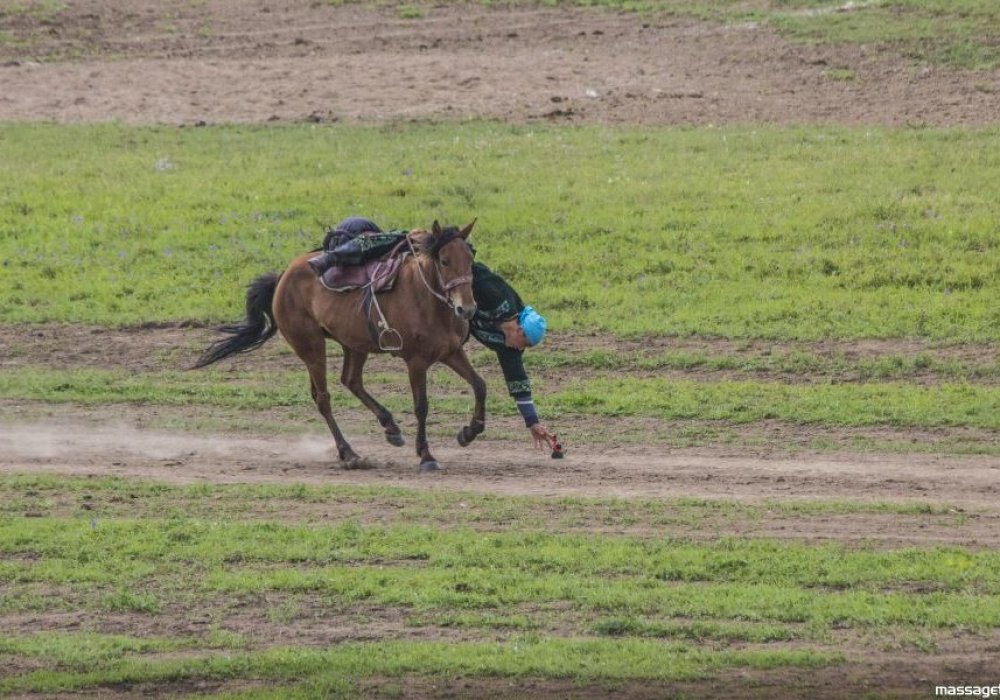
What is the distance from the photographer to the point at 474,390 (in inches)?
580

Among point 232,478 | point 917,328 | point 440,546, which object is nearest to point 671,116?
point 917,328

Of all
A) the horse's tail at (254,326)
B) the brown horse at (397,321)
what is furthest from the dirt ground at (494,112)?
the horse's tail at (254,326)

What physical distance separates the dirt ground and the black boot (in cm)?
163

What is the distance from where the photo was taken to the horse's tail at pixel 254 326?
16.1 m

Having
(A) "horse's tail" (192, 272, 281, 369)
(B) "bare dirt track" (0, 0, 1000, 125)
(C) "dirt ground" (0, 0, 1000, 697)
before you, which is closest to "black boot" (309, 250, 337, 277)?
(A) "horse's tail" (192, 272, 281, 369)

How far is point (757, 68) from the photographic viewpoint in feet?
91.1

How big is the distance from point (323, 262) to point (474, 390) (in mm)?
1869

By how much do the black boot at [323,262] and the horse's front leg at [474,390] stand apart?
1.37 metres

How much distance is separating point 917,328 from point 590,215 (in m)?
5.04

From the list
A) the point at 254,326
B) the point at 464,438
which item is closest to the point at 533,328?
the point at 464,438

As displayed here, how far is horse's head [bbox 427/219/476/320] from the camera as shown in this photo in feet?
45.6

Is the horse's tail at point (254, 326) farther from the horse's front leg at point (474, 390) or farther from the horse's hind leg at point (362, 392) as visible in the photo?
the horse's front leg at point (474, 390)

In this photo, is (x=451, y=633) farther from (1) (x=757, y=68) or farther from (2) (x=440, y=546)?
(1) (x=757, y=68)

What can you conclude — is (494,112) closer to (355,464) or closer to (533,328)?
(533,328)
